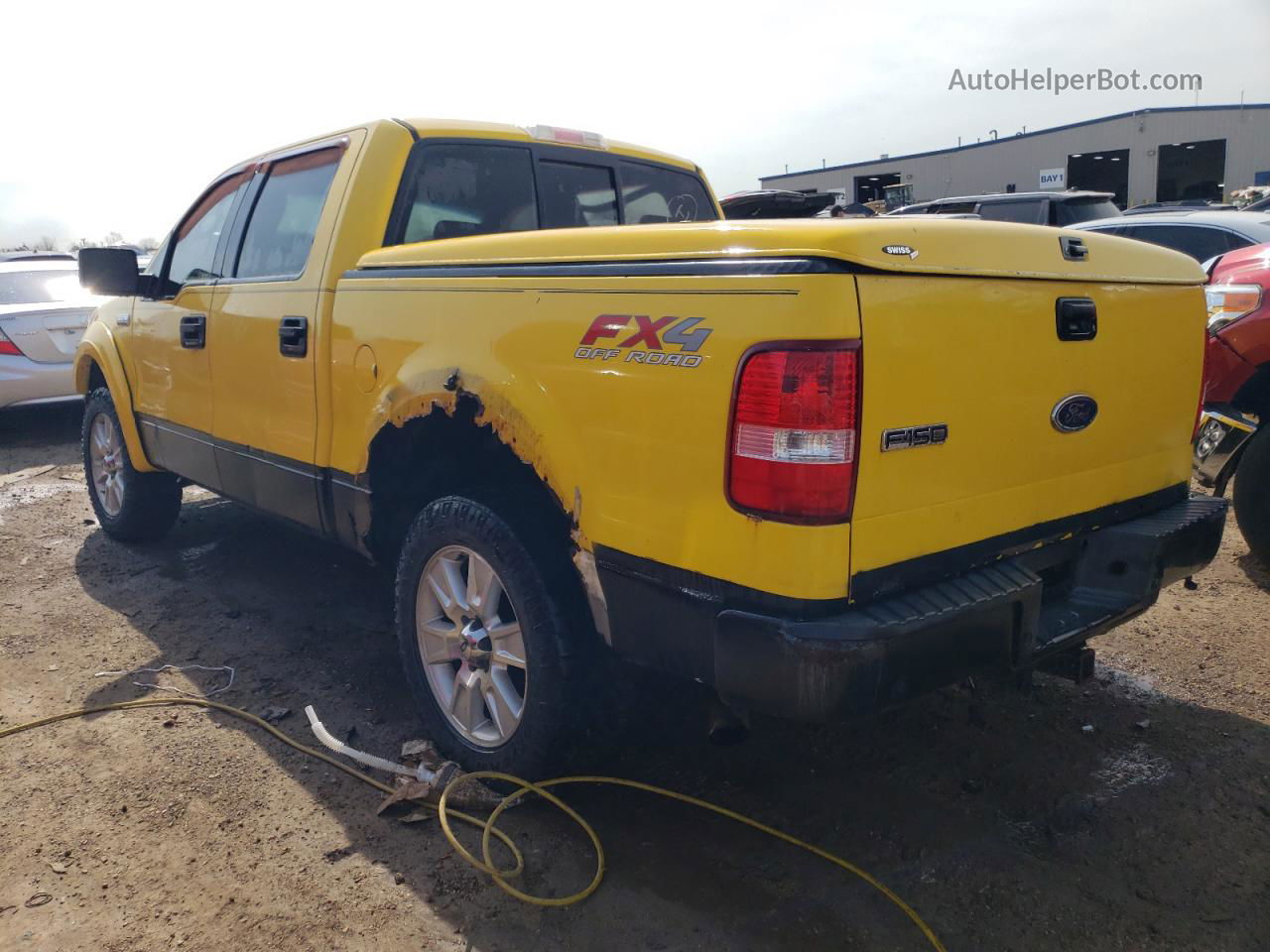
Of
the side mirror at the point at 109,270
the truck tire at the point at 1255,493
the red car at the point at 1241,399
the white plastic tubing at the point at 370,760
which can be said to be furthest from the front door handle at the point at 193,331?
the truck tire at the point at 1255,493

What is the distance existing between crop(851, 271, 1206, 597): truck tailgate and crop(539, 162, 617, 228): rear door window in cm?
210

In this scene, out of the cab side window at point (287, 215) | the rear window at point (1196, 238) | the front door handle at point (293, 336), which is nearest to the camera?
the front door handle at point (293, 336)

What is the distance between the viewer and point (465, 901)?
2.47 m

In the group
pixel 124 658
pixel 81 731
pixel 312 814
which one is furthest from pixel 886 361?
pixel 124 658

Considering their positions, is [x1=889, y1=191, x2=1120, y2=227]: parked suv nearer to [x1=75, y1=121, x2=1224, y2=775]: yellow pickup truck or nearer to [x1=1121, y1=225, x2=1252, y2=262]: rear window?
[x1=1121, y1=225, x2=1252, y2=262]: rear window

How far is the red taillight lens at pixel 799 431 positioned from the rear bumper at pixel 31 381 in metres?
7.82

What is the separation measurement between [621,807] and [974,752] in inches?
45.6

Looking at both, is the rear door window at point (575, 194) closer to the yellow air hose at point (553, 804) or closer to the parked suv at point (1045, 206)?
the yellow air hose at point (553, 804)

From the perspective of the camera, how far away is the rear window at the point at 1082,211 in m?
11.1

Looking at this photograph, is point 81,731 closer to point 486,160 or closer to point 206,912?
point 206,912

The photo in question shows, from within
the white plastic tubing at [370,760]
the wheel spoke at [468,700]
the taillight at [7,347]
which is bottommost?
the white plastic tubing at [370,760]

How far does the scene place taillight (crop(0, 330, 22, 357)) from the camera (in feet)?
26.7

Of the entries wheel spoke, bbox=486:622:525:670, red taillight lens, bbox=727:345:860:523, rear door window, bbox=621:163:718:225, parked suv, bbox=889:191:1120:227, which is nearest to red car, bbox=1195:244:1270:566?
rear door window, bbox=621:163:718:225

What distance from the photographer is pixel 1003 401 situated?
7.57ft
